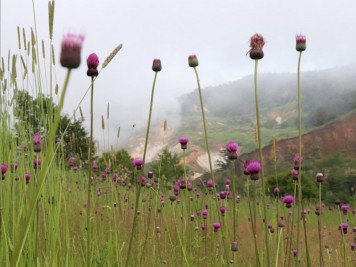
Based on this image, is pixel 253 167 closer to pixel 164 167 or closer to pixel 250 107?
pixel 164 167

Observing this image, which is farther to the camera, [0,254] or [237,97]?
[237,97]

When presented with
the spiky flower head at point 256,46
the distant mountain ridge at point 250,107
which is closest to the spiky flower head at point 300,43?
the spiky flower head at point 256,46

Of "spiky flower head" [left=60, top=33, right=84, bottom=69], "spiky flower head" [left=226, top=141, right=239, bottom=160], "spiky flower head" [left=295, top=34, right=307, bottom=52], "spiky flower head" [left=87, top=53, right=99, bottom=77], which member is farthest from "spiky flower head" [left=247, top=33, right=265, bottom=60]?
"spiky flower head" [left=60, top=33, right=84, bottom=69]

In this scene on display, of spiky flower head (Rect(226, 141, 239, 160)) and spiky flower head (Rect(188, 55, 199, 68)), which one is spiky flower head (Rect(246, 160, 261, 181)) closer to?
spiky flower head (Rect(226, 141, 239, 160))

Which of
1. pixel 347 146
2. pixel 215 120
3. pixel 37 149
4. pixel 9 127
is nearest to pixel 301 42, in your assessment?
pixel 37 149

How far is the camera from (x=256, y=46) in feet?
5.09

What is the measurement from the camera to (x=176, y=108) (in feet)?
587

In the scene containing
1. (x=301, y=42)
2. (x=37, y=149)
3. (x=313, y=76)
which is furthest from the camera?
(x=313, y=76)

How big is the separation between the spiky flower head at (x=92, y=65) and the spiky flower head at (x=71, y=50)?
61cm

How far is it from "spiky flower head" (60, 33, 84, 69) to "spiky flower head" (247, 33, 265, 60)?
2.99 feet

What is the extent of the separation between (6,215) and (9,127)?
34.3 inches

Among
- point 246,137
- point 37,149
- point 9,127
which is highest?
point 246,137

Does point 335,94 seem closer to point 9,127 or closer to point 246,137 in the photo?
point 246,137

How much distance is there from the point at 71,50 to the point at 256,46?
0.98 m
